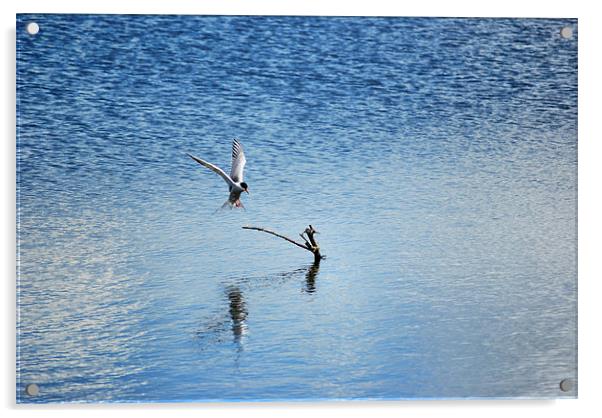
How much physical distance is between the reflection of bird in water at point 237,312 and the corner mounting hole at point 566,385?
1.35m

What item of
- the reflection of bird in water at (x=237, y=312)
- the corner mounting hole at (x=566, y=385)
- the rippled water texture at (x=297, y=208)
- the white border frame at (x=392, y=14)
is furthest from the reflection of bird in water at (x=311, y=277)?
the corner mounting hole at (x=566, y=385)

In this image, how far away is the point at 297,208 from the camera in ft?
23.6

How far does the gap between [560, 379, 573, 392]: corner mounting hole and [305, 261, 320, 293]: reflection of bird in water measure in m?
1.20

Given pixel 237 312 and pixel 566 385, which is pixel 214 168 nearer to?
pixel 237 312

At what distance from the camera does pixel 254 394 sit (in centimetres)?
630

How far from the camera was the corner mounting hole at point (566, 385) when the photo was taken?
646cm

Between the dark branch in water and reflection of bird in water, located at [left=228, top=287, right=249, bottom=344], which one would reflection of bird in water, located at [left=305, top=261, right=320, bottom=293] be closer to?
the dark branch in water

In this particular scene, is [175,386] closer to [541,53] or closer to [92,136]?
[92,136]

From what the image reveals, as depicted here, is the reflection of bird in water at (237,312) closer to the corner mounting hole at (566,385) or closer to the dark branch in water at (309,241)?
the dark branch in water at (309,241)

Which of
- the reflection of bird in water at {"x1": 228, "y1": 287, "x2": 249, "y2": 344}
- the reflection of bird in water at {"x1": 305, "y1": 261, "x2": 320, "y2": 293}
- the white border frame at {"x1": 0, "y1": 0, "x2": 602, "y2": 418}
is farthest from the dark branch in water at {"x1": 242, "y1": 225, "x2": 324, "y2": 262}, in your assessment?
the white border frame at {"x1": 0, "y1": 0, "x2": 602, "y2": 418}

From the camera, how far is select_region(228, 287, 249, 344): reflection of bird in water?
661cm

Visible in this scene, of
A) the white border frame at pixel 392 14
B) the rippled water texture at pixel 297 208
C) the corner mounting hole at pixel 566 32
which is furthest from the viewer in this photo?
the corner mounting hole at pixel 566 32

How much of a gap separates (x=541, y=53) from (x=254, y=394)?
6.25 feet
